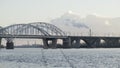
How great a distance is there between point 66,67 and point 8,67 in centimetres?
1063

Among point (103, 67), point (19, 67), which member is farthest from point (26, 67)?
point (103, 67)

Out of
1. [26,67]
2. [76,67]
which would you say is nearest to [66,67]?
[76,67]

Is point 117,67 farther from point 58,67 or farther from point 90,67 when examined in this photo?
point 58,67

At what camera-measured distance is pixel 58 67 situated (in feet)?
282

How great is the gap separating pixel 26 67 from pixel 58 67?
19.8ft

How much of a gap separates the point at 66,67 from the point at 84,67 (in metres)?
3.59

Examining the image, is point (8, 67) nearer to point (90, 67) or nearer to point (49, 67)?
point (49, 67)

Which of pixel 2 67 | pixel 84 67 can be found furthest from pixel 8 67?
pixel 84 67

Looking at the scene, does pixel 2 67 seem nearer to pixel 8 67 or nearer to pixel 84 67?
pixel 8 67

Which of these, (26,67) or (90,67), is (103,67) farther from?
(26,67)

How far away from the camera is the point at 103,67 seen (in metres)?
85.2

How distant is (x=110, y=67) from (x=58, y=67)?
964cm

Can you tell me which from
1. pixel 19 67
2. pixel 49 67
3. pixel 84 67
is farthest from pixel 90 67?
pixel 19 67

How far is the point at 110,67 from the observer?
3342 inches
